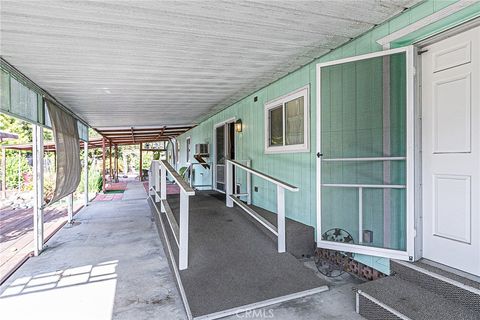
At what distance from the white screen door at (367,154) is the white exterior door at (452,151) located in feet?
0.57

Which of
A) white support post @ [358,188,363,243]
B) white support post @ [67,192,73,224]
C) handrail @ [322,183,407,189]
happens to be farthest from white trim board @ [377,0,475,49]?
white support post @ [67,192,73,224]

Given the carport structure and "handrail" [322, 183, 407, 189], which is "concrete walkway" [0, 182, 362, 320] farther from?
"handrail" [322, 183, 407, 189]

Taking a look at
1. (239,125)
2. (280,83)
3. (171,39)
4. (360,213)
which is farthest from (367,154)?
(239,125)

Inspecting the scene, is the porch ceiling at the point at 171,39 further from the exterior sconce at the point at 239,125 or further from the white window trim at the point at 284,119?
the exterior sconce at the point at 239,125

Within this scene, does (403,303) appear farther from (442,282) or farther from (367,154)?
(367,154)

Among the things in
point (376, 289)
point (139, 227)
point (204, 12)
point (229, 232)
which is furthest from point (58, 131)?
point (376, 289)

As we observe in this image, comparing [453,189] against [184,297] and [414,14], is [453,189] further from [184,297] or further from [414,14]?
[184,297]


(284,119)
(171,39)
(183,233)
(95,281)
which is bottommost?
(95,281)

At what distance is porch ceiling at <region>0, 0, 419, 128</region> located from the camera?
2381 mm

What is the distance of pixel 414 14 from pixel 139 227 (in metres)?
6.03

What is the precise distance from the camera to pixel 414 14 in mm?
2539

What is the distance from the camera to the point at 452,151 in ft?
8.05
